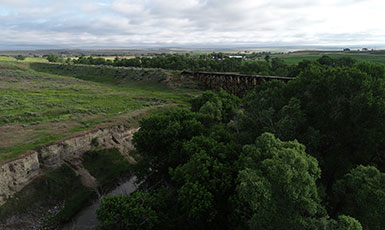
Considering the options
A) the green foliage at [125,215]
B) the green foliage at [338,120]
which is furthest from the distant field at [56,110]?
the green foliage at [338,120]

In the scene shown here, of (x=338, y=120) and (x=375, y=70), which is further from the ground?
(x=375, y=70)

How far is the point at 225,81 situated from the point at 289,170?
179 feet

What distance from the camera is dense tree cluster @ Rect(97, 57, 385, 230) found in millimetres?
10484

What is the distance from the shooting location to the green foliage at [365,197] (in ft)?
35.7

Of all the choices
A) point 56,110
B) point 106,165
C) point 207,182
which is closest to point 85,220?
point 106,165

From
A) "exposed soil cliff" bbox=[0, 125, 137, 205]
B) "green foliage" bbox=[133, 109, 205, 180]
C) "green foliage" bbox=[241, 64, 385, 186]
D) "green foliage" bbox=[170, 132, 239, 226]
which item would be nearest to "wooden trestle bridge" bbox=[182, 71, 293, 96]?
"green foliage" bbox=[133, 109, 205, 180]

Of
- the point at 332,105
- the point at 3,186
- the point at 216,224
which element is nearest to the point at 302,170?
the point at 216,224

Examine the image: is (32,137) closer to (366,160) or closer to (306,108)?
(306,108)

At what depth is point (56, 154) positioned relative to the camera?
1119 inches

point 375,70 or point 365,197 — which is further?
point 375,70

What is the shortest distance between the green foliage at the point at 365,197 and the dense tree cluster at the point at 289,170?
42 mm

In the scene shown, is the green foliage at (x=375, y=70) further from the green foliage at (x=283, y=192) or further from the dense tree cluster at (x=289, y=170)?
the green foliage at (x=283, y=192)

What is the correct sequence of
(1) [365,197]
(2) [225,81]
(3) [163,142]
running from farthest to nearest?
(2) [225,81] → (3) [163,142] → (1) [365,197]

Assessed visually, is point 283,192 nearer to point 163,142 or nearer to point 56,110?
point 163,142
